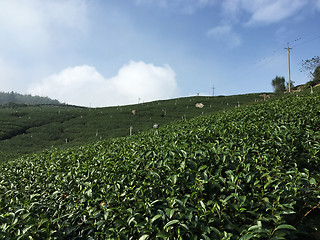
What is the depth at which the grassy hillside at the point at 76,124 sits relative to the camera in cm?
3978

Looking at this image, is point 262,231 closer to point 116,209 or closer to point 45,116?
point 116,209

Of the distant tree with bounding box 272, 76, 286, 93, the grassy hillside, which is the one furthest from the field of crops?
the distant tree with bounding box 272, 76, 286, 93

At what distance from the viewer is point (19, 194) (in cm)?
691

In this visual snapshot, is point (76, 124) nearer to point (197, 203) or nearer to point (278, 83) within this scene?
point (197, 203)

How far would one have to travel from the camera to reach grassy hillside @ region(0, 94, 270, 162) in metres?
39.8

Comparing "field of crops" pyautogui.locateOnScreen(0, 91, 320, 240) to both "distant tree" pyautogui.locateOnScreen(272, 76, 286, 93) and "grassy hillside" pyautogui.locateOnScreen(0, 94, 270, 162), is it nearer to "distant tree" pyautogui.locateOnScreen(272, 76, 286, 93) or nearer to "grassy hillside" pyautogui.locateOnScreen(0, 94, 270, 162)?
"grassy hillside" pyautogui.locateOnScreen(0, 94, 270, 162)

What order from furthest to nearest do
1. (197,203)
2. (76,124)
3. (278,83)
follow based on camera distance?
(278,83)
(76,124)
(197,203)

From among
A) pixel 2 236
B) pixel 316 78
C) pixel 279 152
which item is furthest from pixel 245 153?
pixel 316 78

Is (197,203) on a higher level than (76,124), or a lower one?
lower

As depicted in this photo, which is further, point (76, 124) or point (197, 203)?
point (76, 124)

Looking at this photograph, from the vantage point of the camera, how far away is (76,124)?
2007 inches

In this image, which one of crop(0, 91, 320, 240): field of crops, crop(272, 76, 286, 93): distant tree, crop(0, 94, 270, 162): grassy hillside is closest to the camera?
crop(0, 91, 320, 240): field of crops

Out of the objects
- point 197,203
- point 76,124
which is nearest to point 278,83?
point 76,124

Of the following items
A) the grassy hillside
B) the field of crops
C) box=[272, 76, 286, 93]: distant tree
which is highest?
box=[272, 76, 286, 93]: distant tree
